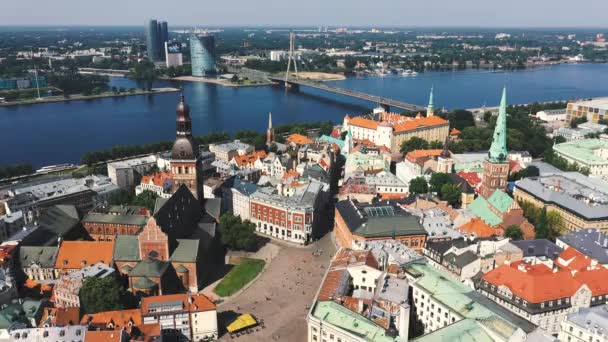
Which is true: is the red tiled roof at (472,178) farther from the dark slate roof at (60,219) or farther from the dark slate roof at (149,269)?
the dark slate roof at (60,219)

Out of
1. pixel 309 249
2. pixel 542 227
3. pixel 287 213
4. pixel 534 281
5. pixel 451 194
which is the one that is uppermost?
pixel 534 281

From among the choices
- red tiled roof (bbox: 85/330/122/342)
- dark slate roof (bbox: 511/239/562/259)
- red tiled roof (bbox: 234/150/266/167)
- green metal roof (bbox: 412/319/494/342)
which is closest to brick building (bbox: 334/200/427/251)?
dark slate roof (bbox: 511/239/562/259)

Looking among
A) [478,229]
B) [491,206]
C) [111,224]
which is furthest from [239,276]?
[491,206]

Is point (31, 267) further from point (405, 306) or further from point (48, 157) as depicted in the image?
point (48, 157)

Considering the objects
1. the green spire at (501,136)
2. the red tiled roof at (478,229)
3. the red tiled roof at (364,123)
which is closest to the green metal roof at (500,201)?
the red tiled roof at (478,229)

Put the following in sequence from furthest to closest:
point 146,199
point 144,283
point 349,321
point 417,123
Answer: point 417,123 < point 146,199 < point 144,283 < point 349,321

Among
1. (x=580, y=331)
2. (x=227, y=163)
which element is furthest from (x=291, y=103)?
(x=580, y=331)

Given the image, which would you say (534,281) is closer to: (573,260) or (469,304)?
(469,304)
